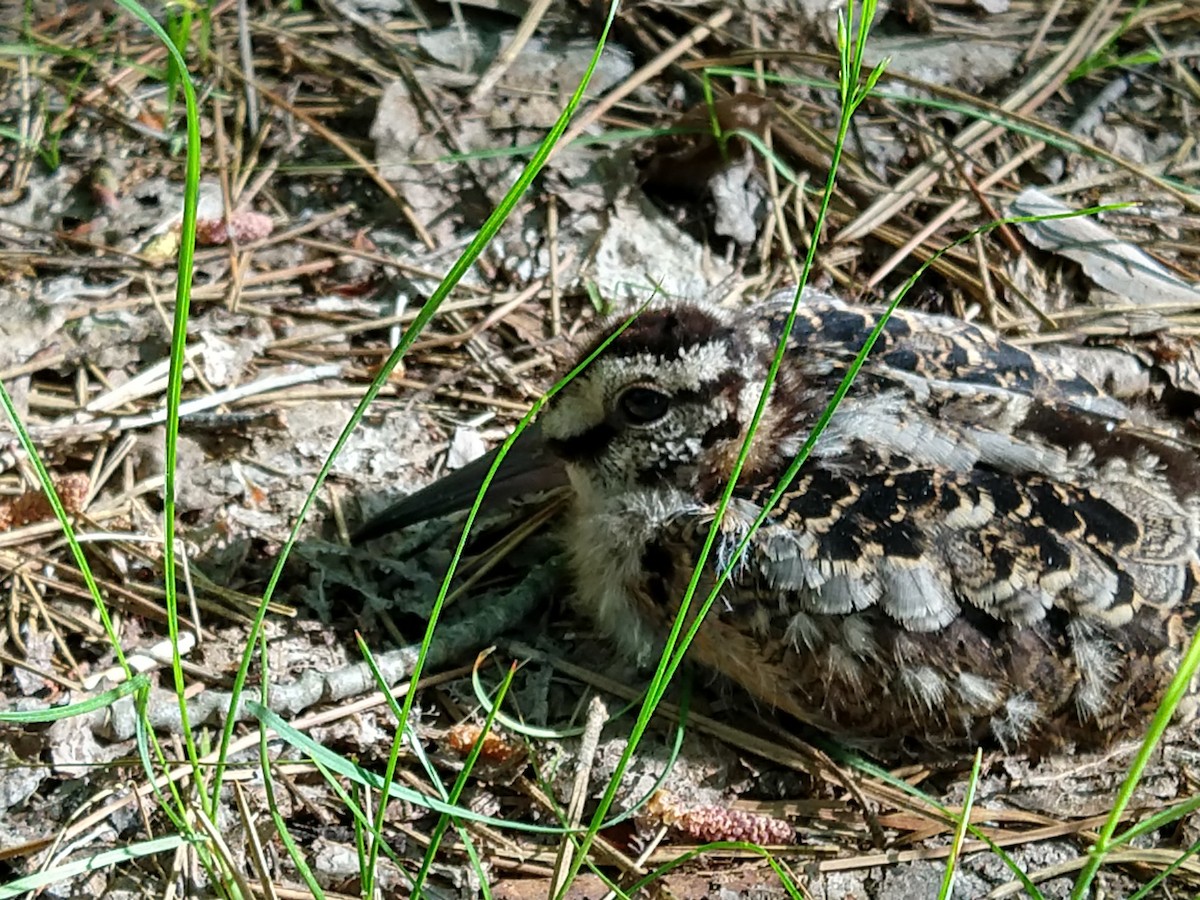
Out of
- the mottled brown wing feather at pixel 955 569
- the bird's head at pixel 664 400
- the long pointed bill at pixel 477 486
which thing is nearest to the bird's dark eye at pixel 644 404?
the bird's head at pixel 664 400

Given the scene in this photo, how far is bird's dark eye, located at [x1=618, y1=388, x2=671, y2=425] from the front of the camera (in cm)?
273

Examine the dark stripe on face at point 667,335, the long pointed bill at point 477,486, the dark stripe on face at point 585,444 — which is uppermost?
the dark stripe on face at point 667,335

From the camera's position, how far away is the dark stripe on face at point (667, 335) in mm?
2676

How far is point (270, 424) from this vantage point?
331cm

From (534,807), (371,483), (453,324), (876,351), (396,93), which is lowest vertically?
(534,807)

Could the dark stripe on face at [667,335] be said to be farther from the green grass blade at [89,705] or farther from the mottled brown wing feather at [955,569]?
the green grass blade at [89,705]

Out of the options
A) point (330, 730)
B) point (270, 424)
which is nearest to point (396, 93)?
point (270, 424)

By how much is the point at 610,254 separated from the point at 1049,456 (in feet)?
5.06

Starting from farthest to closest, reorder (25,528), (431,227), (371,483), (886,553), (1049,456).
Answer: (431,227), (371,483), (25,528), (1049,456), (886,553)

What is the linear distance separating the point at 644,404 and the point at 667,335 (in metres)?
0.17

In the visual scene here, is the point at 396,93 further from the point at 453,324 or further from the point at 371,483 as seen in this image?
the point at 371,483

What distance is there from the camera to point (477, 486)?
305 cm

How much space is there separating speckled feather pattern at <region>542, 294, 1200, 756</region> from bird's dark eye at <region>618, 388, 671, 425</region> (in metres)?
0.02

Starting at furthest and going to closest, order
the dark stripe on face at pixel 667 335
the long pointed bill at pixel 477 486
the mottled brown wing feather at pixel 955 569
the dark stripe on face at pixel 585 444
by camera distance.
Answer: the long pointed bill at pixel 477 486 < the dark stripe on face at pixel 585 444 < the dark stripe on face at pixel 667 335 < the mottled brown wing feather at pixel 955 569
